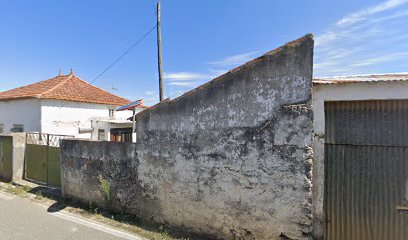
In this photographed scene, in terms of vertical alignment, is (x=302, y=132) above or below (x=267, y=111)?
below

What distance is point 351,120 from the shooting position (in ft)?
13.7

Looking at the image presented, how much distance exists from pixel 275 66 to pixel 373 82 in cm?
140

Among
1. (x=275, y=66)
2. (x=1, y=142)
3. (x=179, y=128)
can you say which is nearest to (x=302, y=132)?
(x=275, y=66)

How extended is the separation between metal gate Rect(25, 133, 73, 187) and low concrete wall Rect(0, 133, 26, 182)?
0.19m

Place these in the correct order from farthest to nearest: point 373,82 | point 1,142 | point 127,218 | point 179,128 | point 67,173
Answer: point 1,142, point 67,173, point 127,218, point 179,128, point 373,82

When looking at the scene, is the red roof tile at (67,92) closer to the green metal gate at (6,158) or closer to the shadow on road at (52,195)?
the green metal gate at (6,158)

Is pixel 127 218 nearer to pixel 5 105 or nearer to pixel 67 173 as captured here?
pixel 67 173

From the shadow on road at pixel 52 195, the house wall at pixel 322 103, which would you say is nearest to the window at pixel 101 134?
the shadow on road at pixel 52 195

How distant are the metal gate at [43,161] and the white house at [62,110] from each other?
10.5 ft

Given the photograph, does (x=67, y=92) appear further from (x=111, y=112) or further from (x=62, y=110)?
(x=111, y=112)

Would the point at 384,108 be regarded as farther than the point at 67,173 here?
No

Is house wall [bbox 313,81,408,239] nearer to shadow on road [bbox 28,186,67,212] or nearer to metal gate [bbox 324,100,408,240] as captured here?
metal gate [bbox 324,100,408,240]

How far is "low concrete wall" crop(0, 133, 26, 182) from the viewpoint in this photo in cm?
965

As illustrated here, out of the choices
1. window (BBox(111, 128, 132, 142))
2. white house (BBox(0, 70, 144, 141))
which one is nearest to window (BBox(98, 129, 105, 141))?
white house (BBox(0, 70, 144, 141))
